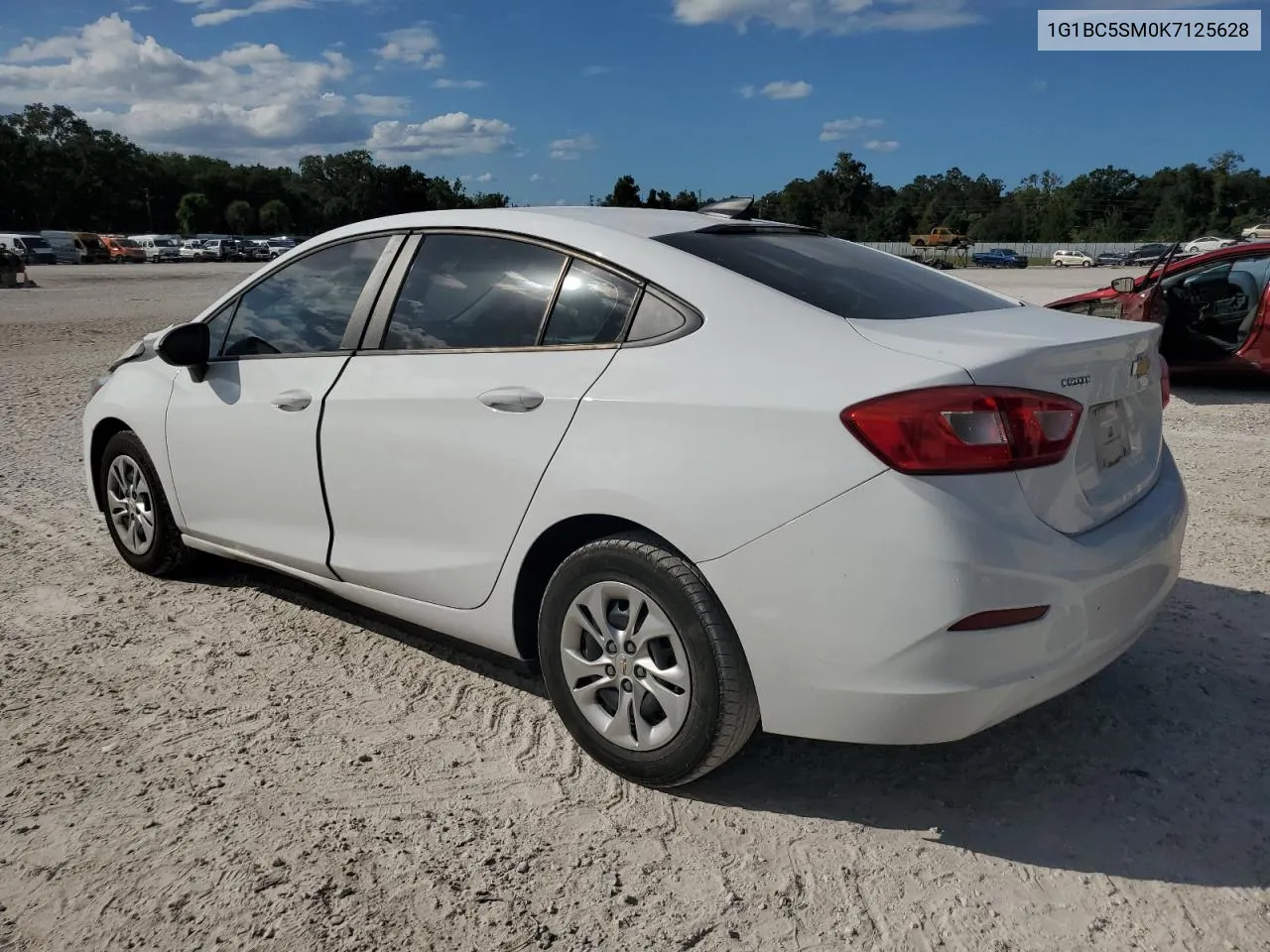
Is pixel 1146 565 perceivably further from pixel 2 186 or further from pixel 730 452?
pixel 2 186

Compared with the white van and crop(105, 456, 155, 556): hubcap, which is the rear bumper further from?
the white van

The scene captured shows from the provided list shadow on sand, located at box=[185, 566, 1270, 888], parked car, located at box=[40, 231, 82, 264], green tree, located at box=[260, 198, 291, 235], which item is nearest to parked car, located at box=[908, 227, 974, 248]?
parked car, located at box=[40, 231, 82, 264]

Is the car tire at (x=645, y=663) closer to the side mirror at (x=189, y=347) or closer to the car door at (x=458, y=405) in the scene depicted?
the car door at (x=458, y=405)

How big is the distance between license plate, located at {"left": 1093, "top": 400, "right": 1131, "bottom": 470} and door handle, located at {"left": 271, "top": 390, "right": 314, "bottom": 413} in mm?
2566

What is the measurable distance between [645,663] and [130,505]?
10.1 ft

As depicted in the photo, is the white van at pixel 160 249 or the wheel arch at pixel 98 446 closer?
the wheel arch at pixel 98 446

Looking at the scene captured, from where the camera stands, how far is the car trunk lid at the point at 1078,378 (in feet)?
8.34

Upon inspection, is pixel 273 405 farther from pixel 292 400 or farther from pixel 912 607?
pixel 912 607

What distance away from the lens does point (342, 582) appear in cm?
379

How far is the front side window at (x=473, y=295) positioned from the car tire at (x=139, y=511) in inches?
68.1

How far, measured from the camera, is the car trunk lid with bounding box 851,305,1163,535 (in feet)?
8.34

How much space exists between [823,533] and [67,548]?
4410 millimetres

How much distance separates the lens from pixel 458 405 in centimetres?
323

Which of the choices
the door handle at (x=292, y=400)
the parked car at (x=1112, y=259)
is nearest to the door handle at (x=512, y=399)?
the door handle at (x=292, y=400)
